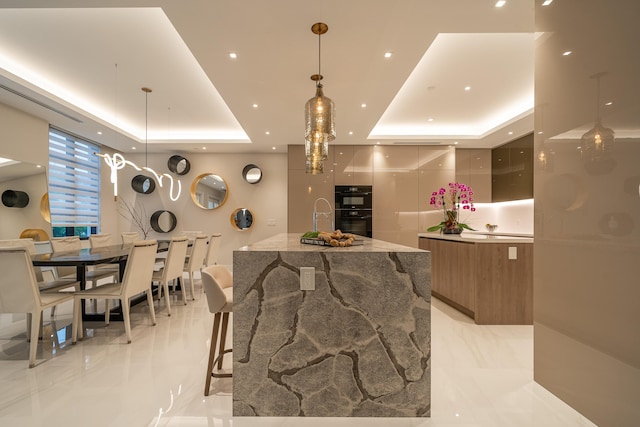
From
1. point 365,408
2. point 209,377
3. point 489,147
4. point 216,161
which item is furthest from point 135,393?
point 489,147

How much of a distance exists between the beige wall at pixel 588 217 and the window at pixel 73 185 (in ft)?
22.0

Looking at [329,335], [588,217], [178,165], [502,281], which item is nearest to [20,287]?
[329,335]

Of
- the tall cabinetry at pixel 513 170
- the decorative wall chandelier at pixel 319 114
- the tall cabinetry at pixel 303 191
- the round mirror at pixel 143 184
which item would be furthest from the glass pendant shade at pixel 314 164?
the round mirror at pixel 143 184

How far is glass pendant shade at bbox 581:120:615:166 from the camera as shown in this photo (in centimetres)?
155

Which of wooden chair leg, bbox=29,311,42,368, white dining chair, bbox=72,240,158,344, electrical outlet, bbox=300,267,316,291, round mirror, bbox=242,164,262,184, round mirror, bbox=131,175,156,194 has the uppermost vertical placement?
round mirror, bbox=242,164,262,184

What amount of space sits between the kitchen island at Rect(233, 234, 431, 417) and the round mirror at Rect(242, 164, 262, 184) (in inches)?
208

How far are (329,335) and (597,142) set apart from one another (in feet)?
5.83

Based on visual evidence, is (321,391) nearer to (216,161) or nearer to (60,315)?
(60,315)

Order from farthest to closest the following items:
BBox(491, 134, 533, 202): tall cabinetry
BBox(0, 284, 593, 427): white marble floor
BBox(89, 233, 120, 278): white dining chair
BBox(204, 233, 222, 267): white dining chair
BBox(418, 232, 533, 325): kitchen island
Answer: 1. BBox(491, 134, 533, 202): tall cabinetry
2. BBox(204, 233, 222, 267): white dining chair
3. BBox(89, 233, 120, 278): white dining chair
4. BBox(418, 232, 533, 325): kitchen island
5. BBox(0, 284, 593, 427): white marble floor

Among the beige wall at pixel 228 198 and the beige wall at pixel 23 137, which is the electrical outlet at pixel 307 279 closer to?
the beige wall at pixel 23 137

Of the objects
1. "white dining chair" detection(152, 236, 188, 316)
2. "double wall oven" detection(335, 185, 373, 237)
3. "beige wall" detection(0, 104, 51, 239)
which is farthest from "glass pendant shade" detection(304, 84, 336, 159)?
"beige wall" detection(0, 104, 51, 239)

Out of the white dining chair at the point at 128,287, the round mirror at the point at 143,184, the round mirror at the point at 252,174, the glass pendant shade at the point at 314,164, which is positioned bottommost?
the white dining chair at the point at 128,287

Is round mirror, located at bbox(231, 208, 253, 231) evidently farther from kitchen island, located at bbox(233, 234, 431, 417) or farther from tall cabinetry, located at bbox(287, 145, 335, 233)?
kitchen island, located at bbox(233, 234, 431, 417)

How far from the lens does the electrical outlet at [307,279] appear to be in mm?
1641
